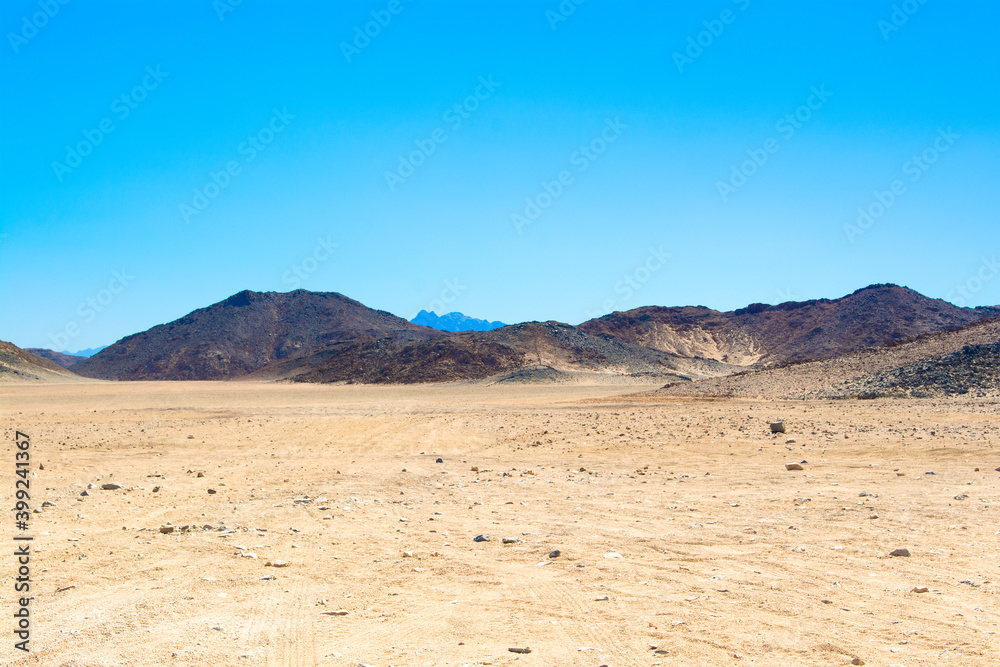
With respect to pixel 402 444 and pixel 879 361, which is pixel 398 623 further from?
pixel 879 361

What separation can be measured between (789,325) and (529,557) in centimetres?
13140

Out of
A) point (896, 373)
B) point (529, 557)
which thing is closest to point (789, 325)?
point (896, 373)

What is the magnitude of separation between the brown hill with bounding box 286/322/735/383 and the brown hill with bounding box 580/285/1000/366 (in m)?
26.6

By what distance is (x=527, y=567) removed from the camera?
292 inches

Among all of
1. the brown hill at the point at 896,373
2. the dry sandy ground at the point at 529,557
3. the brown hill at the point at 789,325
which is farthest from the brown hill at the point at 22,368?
the dry sandy ground at the point at 529,557

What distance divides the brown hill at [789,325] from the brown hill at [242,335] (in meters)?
43.9

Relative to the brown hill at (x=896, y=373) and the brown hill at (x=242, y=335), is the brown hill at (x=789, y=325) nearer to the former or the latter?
the brown hill at (x=242, y=335)

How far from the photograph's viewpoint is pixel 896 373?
29.0 metres

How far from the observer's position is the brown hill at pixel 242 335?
129875 millimetres

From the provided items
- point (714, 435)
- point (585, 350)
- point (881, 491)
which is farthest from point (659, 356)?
point (881, 491)

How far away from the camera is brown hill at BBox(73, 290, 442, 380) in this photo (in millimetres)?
129875

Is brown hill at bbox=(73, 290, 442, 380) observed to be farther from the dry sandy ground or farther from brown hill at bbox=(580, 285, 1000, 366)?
the dry sandy ground

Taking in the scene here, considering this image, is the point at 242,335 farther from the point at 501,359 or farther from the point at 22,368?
the point at 501,359

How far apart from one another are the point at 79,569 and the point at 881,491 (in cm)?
1091
